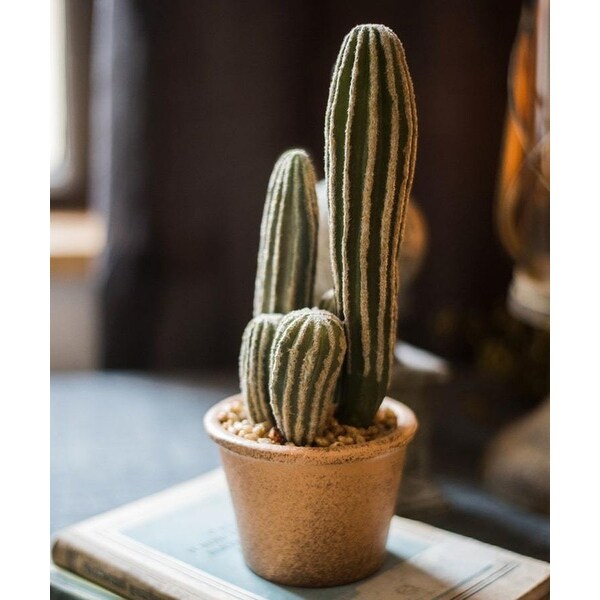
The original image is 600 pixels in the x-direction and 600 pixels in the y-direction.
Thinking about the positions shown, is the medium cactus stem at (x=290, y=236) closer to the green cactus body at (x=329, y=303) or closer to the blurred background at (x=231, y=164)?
the green cactus body at (x=329, y=303)

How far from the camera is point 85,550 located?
0.80 meters

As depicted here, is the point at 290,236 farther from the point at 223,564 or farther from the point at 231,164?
the point at 231,164

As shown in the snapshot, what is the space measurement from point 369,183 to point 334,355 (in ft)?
0.48

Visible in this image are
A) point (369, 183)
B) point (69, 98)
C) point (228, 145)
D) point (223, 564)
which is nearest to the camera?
point (369, 183)

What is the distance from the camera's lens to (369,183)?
2.18 ft

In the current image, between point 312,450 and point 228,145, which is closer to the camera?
→ point 312,450

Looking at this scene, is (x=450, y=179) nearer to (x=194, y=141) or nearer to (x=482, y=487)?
(x=194, y=141)

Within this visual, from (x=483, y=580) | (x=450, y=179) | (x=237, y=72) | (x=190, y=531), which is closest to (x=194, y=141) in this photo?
(x=237, y=72)

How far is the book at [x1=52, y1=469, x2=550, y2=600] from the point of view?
28.6 inches

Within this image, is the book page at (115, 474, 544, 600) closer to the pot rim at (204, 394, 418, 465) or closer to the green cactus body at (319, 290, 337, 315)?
the pot rim at (204, 394, 418, 465)

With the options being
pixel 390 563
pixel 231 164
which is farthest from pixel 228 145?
pixel 390 563

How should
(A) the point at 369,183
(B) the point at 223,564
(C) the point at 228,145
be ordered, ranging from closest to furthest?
(A) the point at 369,183 → (B) the point at 223,564 → (C) the point at 228,145

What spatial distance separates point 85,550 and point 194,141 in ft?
4.88
